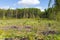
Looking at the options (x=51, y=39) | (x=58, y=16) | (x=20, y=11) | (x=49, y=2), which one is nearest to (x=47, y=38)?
(x=51, y=39)

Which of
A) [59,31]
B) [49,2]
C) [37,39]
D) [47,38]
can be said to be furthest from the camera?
Answer: [59,31]

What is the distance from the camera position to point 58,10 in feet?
35.2

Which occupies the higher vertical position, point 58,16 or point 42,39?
point 58,16

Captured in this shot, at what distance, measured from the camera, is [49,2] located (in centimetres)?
625

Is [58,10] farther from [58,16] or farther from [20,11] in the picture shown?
[20,11]

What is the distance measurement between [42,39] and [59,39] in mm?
726

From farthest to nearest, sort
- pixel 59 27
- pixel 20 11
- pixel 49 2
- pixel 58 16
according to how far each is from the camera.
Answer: pixel 20 11 < pixel 59 27 < pixel 58 16 < pixel 49 2

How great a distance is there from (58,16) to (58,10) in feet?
2.72

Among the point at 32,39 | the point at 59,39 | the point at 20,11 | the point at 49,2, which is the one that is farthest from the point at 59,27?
the point at 20,11

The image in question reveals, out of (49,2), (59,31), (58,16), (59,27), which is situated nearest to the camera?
(49,2)

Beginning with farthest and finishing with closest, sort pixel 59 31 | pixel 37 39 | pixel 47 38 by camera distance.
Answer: pixel 59 31
pixel 37 39
pixel 47 38

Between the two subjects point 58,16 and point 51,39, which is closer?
point 51,39

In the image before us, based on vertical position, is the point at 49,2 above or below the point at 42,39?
above

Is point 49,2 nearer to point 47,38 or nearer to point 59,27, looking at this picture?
point 47,38
